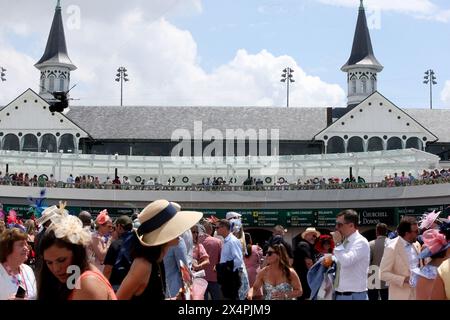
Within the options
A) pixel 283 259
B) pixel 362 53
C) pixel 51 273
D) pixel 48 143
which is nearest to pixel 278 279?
pixel 283 259

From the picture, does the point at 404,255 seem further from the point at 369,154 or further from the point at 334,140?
the point at 334,140

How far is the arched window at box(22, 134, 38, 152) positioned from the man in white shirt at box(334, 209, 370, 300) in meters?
54.6

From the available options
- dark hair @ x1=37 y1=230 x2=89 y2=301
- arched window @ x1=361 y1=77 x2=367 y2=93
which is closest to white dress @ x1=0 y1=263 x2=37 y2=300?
dark hair @ x1=37 y1=230 x2=89 y2=301

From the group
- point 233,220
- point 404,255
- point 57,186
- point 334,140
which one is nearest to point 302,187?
point 57,186

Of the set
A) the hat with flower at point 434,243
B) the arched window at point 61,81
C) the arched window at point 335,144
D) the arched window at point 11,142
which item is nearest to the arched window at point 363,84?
the arched window at point 335,144

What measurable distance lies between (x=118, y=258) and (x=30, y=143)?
182ft

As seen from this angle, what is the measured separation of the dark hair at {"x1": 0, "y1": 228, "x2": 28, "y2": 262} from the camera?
738 centimetres

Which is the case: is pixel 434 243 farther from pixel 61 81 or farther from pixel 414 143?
pixel 61 81

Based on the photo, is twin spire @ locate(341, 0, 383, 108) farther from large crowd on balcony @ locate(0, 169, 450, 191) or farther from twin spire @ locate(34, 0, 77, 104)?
large crowd on balcony @ locate(0, 169, 450, 191)

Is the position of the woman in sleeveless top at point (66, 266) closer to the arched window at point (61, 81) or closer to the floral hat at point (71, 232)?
the floral hat at point (71, 232)

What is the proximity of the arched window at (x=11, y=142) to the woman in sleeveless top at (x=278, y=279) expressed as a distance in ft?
179

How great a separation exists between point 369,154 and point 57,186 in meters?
19.0

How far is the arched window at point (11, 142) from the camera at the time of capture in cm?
6144
